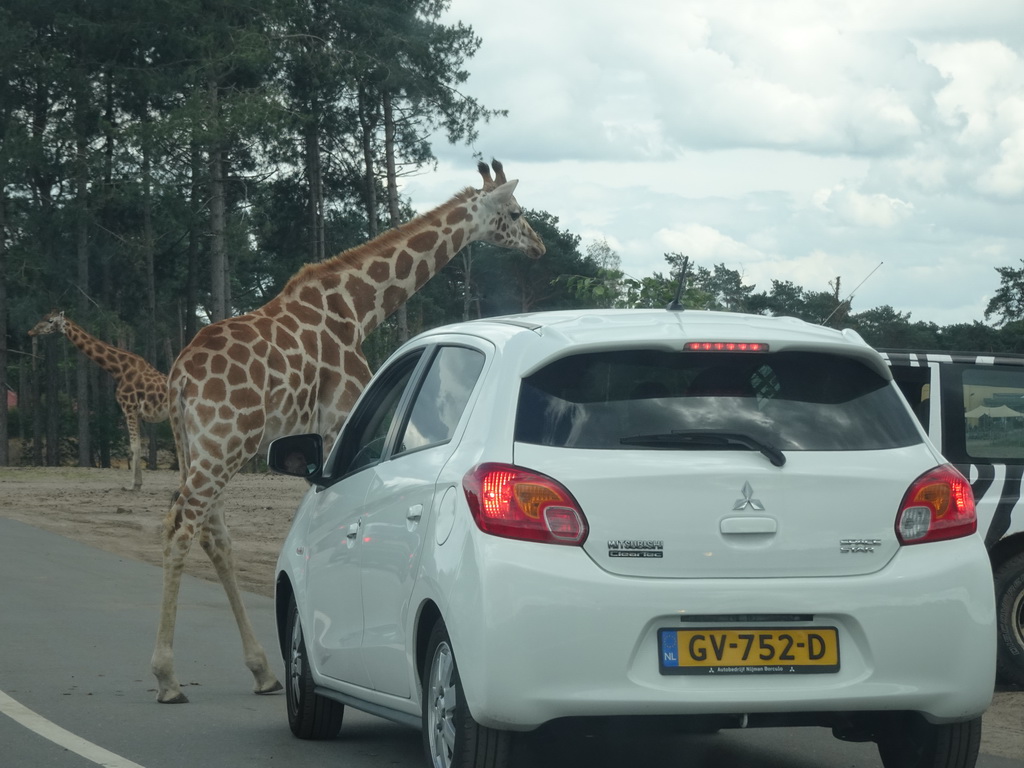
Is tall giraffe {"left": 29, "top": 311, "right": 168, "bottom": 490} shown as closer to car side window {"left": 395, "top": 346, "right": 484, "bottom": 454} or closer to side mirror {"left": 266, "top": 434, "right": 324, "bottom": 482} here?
side mirror {"left": 266, "top": 434, "right": 324, "bottom": 482}

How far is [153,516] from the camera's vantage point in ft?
74.7

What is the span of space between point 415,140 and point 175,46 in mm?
8964

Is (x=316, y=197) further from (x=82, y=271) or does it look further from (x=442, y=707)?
(x=442, y=707)

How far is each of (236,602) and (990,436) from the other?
4332 millimetres

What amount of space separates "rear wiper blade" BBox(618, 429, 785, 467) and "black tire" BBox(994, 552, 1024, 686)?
4478 mm

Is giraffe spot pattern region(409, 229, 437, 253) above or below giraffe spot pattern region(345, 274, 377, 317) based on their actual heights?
above

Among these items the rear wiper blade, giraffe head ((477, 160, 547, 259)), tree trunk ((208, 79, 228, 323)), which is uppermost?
tree trunk ((208, 79, 228, 323))

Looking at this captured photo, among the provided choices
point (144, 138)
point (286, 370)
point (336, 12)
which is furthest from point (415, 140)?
point (286, 370)

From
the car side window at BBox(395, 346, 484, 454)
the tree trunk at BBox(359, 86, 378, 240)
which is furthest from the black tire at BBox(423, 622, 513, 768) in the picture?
the tree trunk at BBox(359, 86, 378, 240)

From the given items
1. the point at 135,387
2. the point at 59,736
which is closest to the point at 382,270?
the point at 59,736

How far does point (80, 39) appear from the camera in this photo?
4847 centimetres

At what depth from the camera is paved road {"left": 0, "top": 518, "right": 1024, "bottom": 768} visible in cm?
676

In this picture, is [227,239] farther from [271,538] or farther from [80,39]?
[271,538]

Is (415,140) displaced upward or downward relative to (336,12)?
downward
